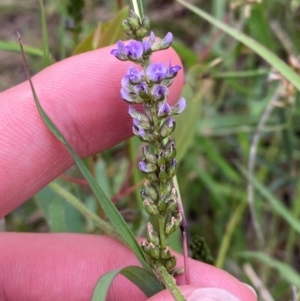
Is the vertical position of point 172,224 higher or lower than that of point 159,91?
lower

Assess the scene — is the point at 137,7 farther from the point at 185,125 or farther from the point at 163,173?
the point at 185,125

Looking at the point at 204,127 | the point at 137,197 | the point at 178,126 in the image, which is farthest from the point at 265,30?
the point at 137,197

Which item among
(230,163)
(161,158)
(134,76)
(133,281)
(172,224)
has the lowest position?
(230,163)

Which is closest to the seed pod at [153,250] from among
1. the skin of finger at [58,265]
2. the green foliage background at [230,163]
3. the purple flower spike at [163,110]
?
the purple flower spike at [163,110]

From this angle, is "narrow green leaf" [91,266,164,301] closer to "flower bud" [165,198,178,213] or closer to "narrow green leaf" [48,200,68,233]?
"flower bud" [165,198,178,213]

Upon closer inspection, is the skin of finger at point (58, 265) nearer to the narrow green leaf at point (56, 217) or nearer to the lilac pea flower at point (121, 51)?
the narrow green leaf at point (56, 217)

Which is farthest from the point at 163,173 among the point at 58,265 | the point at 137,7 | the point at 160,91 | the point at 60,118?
the point at 58,265
